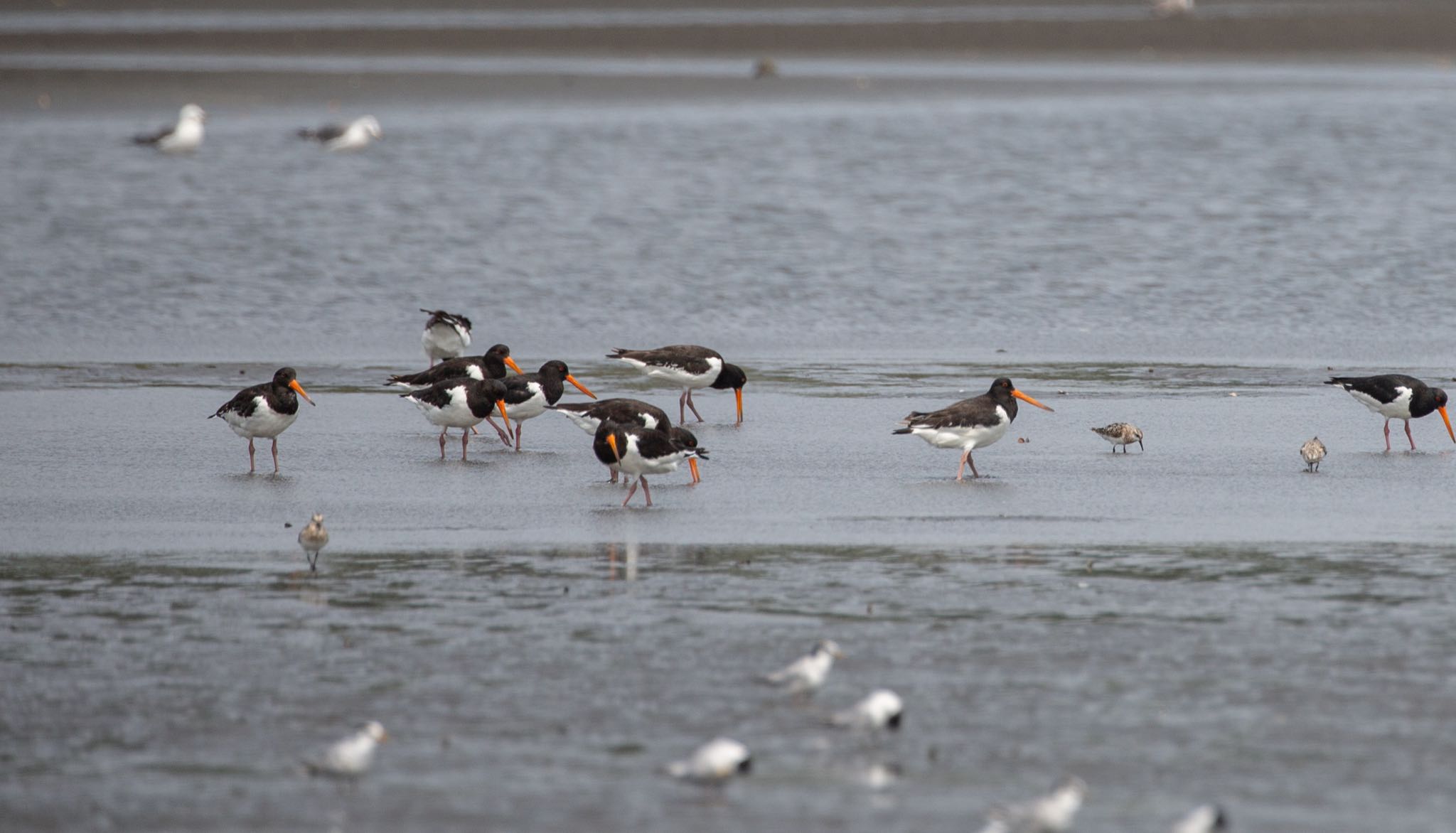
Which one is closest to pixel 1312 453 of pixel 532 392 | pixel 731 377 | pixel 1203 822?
pixel 731 377

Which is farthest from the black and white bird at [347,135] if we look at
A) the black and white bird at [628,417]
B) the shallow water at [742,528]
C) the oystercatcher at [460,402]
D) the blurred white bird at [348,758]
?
the blurred white bird at [348,758]

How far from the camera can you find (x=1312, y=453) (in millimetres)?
12430

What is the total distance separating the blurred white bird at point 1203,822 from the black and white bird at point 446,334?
11.6 metres

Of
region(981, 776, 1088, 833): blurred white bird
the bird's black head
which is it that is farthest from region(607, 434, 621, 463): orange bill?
region(981, 776, 1088, 833): blurred white bird

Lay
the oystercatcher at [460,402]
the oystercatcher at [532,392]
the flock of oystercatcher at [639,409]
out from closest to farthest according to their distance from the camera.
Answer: the flock of oystercatcher at [639,409] → the oystercatcher at [460,402] → the oystercatcher at [532,392]

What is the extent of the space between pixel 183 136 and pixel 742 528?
24081 mm

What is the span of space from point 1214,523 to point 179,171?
24.0 metres

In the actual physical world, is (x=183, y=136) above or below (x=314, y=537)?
above

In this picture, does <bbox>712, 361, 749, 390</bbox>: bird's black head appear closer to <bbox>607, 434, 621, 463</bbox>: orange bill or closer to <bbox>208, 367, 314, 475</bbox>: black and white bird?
<bbox>607, 434, 621, 463</bbox>: orange bill

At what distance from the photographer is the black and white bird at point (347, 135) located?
3316 cm

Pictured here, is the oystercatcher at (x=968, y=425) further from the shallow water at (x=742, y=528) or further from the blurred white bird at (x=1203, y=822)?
the blurred white bird at (x=1203, y=822)

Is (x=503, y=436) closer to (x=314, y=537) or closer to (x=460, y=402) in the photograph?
(x=460, y=402)

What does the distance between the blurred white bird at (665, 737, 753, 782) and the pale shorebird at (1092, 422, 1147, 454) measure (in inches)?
267

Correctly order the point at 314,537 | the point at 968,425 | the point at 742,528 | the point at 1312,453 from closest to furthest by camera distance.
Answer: the point at 314,537, the point at 742,528, the point at 1312,453, the point at 968,425
